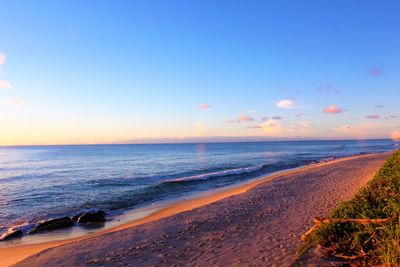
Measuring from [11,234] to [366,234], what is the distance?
12954mm

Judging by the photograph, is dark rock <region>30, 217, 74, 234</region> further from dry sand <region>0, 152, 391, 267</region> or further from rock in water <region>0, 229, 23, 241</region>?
dry sand <region>0, 152, 391, 267</region>

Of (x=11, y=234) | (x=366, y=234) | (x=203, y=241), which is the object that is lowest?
(x=11, y=234)

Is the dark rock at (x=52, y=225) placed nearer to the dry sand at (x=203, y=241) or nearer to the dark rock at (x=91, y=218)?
the dark rock at (x=91, y=218)

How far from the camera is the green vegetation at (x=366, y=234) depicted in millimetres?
4816

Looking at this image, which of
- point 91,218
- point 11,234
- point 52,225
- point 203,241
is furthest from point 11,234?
point 203,241

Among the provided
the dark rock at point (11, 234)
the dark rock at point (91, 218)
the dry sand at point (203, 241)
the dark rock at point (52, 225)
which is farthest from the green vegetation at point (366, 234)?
the dark rock at point (11, 234)

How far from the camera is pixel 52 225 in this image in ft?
40.4

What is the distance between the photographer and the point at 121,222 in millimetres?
13133

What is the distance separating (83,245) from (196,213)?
5350 millimetres

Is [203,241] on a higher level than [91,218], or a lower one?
higher

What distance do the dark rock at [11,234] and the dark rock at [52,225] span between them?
46 cm

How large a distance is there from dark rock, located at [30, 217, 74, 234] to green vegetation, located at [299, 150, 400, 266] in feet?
A: 35.2

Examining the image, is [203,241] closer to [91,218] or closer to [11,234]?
[91,218]

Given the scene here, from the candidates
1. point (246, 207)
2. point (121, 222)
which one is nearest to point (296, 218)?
point (246, 207)
